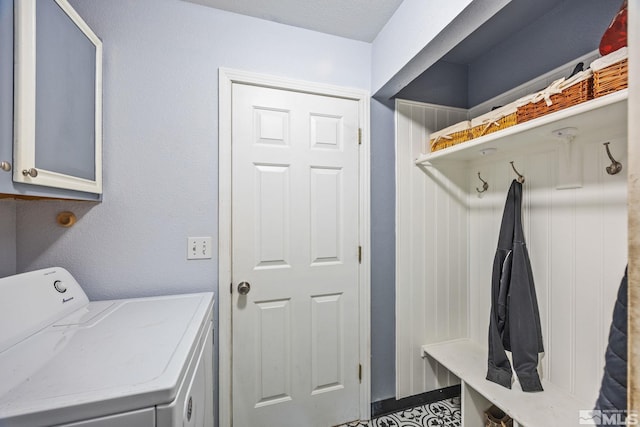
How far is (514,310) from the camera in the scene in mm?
1432

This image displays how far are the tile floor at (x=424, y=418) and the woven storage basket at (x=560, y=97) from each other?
1.82 meters

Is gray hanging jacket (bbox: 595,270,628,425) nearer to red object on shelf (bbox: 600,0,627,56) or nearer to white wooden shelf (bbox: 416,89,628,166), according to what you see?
white wooden shelf (bbox: 416,89,628,166)

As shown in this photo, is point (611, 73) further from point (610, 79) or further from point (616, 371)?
point (616, 371)

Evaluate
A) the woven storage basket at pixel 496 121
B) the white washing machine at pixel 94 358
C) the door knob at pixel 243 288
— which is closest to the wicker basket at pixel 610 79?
the woven storage basket at pixel 496 121

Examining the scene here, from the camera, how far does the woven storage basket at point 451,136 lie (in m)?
1.59

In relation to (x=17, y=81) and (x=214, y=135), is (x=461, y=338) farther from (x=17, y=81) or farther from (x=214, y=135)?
(x=17, y=81)

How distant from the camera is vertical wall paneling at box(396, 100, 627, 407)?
128 cm

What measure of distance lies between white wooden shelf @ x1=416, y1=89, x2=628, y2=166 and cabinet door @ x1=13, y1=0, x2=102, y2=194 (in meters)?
1.82

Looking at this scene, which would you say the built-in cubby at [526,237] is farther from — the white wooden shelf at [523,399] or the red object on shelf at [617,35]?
the red object on shelf at [617,35]

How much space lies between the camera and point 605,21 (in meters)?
1.26

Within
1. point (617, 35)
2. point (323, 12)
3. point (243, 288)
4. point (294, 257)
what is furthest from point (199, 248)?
point (617, 35)

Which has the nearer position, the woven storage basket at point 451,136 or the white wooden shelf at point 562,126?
the white wooden shelf at point 562,126

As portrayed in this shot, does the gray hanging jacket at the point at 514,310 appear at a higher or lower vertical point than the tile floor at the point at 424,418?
higher

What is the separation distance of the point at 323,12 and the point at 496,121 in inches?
43.5
